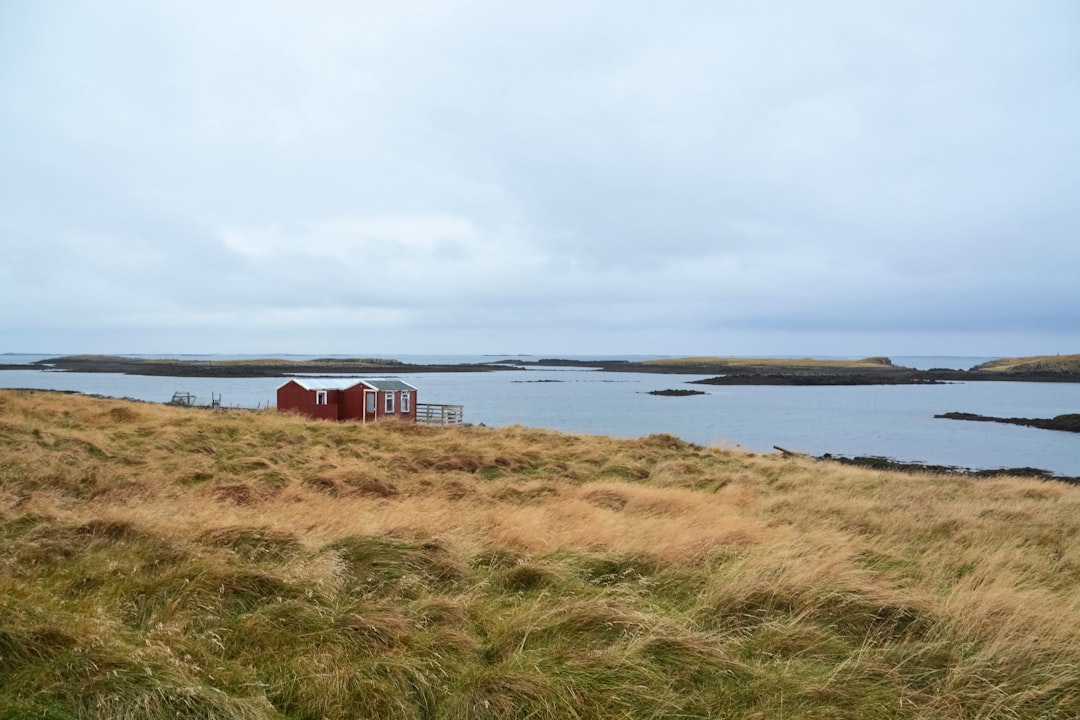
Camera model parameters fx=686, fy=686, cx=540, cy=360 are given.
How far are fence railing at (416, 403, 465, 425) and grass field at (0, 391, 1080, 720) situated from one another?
27.4 m

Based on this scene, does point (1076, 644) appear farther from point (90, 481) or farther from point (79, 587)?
point (90, 481)

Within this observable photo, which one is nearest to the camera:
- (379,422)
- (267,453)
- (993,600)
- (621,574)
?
(993,600)

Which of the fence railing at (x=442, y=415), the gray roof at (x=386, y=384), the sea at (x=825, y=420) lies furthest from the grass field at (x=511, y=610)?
the fence railing at (x=442, y=415)

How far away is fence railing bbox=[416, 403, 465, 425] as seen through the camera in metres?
38.2

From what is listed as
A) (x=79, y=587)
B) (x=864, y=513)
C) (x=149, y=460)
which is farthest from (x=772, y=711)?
(x=149, y=460)

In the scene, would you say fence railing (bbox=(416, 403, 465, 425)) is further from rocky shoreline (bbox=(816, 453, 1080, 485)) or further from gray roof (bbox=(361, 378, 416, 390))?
rocky shoreline (bbox=(816, 453, 1080, 485))

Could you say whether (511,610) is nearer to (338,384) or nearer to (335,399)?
(335,399)

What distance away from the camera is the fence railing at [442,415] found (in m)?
38.2

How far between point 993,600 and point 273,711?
5.17 metres

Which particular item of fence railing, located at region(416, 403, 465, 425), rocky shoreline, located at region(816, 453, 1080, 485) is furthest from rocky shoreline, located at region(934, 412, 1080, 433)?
fence railing, located at region(416, 403, 465, 425)

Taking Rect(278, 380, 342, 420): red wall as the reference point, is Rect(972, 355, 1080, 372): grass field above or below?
above

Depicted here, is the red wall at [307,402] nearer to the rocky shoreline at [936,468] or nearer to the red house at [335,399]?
the red house at [335,399]

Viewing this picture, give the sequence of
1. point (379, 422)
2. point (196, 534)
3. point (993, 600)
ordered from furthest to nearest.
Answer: point (379, 422)
point (196, 534)
point (993, 600)

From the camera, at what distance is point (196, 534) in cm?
671
